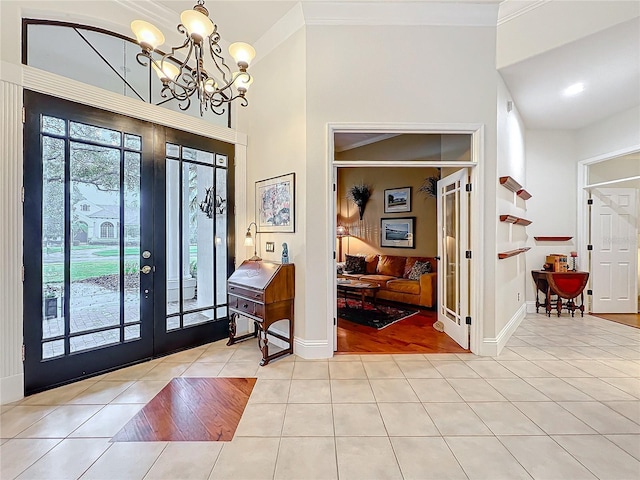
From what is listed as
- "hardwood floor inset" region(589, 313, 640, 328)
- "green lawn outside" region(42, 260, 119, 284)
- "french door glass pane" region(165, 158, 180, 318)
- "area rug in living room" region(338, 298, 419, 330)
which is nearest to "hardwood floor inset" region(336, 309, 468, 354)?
"area rug in living room" region(338, 298, 419, 330)

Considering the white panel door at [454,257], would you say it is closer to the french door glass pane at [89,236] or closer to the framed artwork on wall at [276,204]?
the framed artwork on wall at [276,204]

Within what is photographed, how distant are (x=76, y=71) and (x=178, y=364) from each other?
2.80 metres

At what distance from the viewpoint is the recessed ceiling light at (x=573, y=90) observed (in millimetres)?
3484

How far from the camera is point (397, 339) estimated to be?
140 inches

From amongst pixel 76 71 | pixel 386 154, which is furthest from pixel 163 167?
pixel 386 154

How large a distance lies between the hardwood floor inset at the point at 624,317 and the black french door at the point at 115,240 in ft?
18.2

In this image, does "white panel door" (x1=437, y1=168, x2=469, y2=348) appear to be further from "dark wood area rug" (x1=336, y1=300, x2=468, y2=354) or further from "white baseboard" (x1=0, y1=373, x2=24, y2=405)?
"white baseboard" (x1=0, y1=373, x2=24, y2=405)

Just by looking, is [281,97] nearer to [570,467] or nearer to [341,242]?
[570,467]

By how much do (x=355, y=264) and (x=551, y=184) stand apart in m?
3.64

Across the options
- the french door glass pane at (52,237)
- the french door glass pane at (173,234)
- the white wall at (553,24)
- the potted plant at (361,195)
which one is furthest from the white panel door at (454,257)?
the french door glass pane at (52,237)

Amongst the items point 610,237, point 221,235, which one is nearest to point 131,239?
point 221,235

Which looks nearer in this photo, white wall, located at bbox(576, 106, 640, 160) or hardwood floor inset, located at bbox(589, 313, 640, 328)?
white wall, located at bbox(576, 106, 640, 160)

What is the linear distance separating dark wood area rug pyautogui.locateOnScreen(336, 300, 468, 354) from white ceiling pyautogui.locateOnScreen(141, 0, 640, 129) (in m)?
3.04

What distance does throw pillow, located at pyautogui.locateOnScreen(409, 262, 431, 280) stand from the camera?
203 inches
